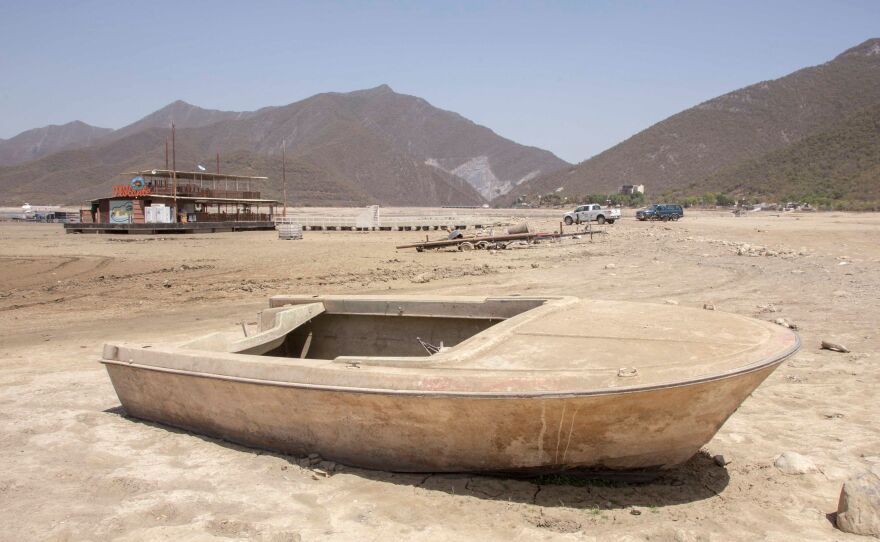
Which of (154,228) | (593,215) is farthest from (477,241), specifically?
(154,228)

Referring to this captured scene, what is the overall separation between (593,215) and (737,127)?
76754mm

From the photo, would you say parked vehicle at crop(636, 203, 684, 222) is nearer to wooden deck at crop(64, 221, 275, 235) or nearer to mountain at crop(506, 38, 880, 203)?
wooden deck at crop(64, 221, 275, 235)

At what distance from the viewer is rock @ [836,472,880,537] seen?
3295 mm

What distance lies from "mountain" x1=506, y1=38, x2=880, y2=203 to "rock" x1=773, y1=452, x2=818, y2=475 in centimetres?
8677

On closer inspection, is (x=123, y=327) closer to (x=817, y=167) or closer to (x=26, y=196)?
(x=817, y=167)

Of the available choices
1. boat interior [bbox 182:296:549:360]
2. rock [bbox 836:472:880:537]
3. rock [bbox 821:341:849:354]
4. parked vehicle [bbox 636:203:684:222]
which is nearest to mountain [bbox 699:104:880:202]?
parked vehicle [bbox 636:203:684:222]

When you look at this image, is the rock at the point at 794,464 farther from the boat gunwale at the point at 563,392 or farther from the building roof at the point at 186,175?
the building roof at the point at 186,175

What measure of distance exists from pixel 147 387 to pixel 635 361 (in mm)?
A: 3599

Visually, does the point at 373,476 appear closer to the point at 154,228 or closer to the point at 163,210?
the point at 154,228

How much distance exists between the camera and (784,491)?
3.87m

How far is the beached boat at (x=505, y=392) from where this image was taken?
11.7 ft

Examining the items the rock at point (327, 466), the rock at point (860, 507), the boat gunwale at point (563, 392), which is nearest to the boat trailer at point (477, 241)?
the rock at point (327, 466)

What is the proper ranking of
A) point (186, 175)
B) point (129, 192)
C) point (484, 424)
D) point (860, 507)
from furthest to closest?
point (186, 175) → point (129, 192) → point (484, 424) → point (860, 507)

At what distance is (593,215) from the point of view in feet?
129
